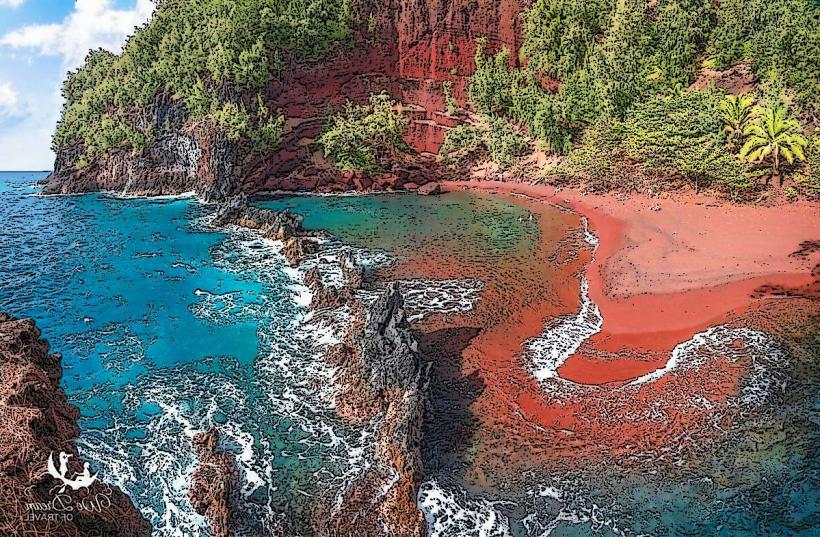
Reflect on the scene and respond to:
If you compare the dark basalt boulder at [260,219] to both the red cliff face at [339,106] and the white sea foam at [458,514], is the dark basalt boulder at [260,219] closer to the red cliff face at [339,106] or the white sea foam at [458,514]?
the red cliff face at [339,106]

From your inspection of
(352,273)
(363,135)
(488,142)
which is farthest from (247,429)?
(488,142)

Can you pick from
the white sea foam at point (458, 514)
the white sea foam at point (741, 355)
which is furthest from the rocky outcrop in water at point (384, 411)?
the white sea foam at point (741, 355)

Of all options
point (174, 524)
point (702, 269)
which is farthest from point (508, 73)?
point (174, 524)

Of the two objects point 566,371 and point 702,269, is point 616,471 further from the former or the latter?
point 702,269

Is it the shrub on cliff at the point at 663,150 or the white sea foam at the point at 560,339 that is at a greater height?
the shrub on cliff at the point at 663,150

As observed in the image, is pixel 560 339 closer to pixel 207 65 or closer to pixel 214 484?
pixel 214 484

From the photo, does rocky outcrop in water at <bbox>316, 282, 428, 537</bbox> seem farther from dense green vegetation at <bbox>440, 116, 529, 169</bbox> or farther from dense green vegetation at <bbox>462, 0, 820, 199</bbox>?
dense green vegetation at <bbox>440, 116, 529, 169</bbox>
